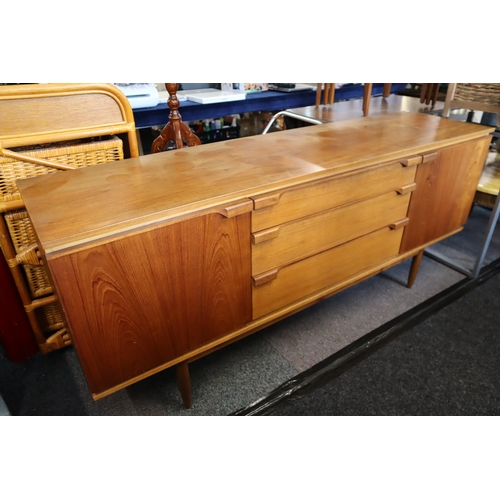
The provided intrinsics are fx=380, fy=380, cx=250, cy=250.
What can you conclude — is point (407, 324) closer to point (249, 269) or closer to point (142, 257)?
point (249, 269)

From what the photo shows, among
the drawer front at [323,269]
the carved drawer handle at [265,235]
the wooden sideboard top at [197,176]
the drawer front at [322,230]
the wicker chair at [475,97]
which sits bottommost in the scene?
the drawer front at [323,269]

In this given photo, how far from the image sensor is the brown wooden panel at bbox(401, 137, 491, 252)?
4.45 ft

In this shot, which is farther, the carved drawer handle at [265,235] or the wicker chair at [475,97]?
the wicker chair at [475,97]

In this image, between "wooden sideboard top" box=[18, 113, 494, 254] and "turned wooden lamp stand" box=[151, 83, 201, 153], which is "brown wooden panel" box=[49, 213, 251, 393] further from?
"turned wooden lamp stand" box=[151, 83, 201, 153]

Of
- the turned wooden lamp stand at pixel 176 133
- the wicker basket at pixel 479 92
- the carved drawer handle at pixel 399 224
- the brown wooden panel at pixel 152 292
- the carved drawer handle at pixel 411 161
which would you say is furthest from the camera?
the turned wooden lamp stand at pixel 176 133

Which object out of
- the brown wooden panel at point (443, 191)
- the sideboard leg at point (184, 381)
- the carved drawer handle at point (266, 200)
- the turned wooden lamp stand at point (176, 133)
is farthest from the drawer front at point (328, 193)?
the turned wooden lamp stand at point (176, 133)

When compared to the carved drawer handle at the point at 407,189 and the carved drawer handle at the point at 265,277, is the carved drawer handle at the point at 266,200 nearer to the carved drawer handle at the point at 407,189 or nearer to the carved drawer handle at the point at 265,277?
the carved drawer handle at the point at 265,277

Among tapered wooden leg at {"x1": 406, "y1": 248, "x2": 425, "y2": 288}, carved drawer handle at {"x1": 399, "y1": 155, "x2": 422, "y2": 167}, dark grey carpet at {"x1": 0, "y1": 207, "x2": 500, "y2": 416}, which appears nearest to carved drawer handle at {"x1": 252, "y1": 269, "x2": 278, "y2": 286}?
dark grey carpet at {"x1": 0, "y1": 207, "x2": 500, "y2": 416}

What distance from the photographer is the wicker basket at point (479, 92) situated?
158 centimetres

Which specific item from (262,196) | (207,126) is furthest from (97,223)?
(207,126)

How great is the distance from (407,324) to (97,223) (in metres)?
1.31

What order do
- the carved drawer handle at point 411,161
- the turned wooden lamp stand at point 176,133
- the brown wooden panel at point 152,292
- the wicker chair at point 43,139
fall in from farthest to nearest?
the turned wooden lamp stand at point 176,133 → the carved drawer handle at point 411,161 → the wicker chair at point 43,139 → the brown wooden panel at point 152,292

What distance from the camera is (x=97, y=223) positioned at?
79 centimetres

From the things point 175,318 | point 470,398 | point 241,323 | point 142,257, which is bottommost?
point 470,398
